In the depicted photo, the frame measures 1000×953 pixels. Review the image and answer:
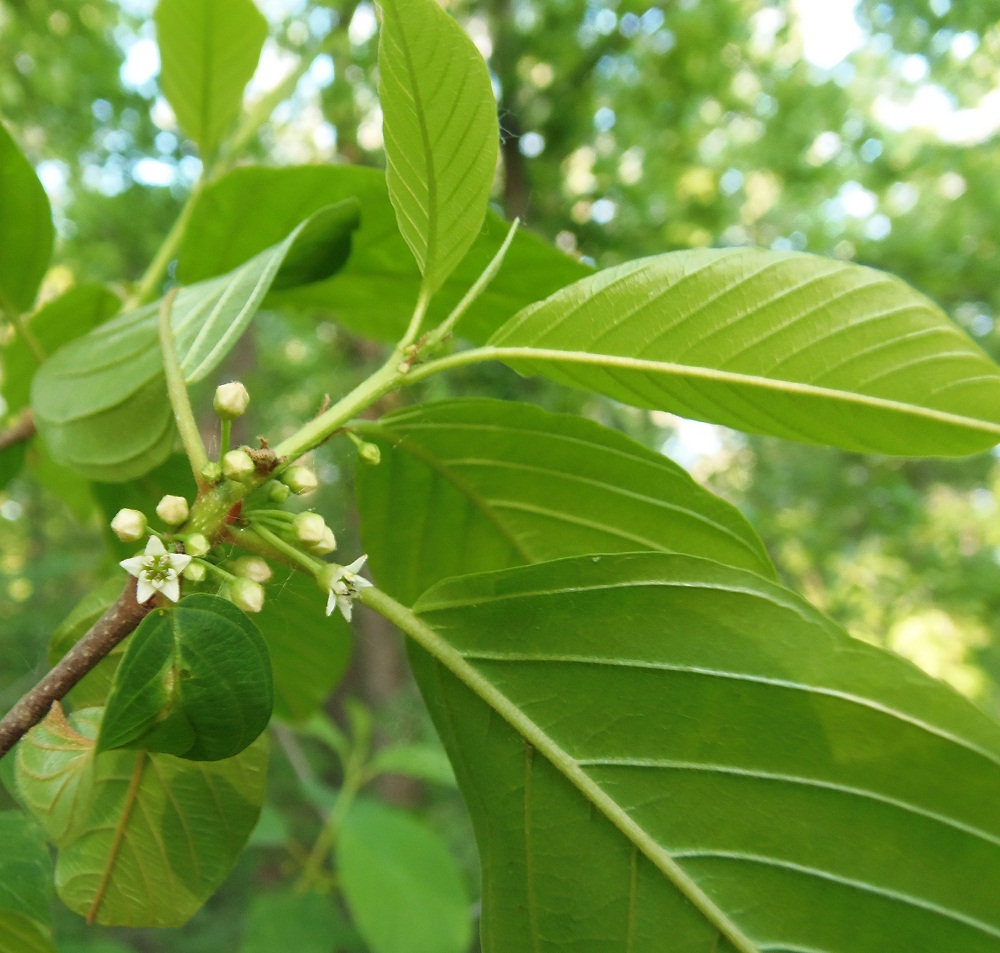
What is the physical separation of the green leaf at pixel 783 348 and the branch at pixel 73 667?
0.81 ft

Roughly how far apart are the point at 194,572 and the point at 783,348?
1.08ft

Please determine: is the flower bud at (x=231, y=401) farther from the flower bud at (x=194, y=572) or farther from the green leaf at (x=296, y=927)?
the green leaf at (x=296, y=927)

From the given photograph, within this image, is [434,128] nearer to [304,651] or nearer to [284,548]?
[284,548]

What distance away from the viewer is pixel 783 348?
0.42m

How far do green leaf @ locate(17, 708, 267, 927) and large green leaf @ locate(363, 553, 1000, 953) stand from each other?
0.52 ft

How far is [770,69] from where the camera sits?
13.7 ft

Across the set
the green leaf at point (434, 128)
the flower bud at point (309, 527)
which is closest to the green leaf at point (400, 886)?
the flower bud at point (309, 527)

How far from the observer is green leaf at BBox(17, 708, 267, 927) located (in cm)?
50

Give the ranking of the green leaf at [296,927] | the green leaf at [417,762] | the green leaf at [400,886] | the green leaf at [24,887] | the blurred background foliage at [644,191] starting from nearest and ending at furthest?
1. the green leaf at [24,887]
2. the green leaf at [400,886]
3. the green leaf at [296,927]
4. the green leaf at [417,762]
5. the blurred background foliage at [644,191]

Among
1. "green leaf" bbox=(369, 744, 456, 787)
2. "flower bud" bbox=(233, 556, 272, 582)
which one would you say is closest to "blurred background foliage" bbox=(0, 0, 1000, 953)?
"green leaf" bbox=(369, 744, 456, 787)

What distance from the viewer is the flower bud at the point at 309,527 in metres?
0.42

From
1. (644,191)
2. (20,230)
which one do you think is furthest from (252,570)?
(644,191)

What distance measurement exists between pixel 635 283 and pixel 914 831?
307 mm

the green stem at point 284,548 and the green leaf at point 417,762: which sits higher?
the green leaf at point 417,762
